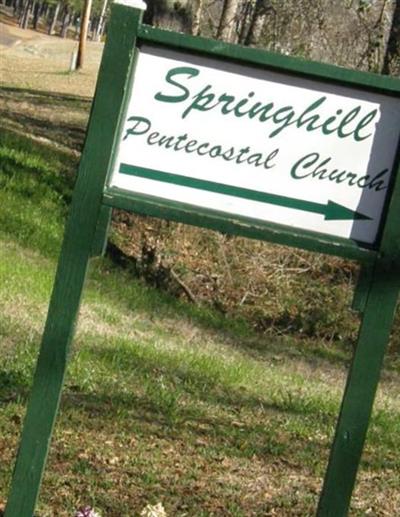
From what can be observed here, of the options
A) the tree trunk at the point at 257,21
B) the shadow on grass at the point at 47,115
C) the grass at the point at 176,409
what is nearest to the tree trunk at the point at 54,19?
the shadow on grass at the point at 47,115

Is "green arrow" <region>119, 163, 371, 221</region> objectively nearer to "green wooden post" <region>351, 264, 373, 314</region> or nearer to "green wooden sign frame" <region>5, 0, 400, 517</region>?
"green wooden sign frame" <region>5, 0, 400, 517</region>

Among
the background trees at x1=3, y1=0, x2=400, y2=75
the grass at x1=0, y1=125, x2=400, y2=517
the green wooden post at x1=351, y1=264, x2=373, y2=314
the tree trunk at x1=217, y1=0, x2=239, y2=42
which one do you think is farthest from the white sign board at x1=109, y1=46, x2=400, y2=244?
the tree trunk at x1=217, y1=0, x2=239, y2=42

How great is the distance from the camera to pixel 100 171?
12.9 feet

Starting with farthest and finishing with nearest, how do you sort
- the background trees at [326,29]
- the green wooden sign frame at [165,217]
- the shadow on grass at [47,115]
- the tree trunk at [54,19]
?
the tree trunk at [54,19] < the shadow on grass at [47,115] < the background trees at [326,29] < the green wooden sign frame at [165,217]

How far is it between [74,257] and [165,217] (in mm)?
334

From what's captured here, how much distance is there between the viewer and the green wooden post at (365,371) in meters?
3.94

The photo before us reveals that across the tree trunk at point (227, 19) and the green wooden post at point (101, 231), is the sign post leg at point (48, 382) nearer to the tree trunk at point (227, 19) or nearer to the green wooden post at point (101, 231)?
the green wooden post at point (101, 231)

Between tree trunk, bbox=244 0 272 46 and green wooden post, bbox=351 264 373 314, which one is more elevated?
tree trunk, bbox=244 0 272 46

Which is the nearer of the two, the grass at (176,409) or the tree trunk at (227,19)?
the grass at (176,409)

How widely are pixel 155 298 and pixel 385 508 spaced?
6341mm

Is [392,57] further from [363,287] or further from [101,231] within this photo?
[101,231]

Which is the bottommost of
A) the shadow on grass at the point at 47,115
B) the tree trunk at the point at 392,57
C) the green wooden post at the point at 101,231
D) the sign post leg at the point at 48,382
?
the shadow on grass at the point at 47,115

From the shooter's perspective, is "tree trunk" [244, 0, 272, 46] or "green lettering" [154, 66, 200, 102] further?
"tree trunk" [244, 0, 272, 46]

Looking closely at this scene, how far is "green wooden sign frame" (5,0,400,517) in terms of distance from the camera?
3.88 metres
